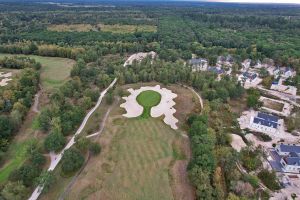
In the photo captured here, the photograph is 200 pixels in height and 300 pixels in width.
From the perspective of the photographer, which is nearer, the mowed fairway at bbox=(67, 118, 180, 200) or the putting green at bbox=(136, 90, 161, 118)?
the mowed fairway at bbox=(67, 118, 180, 200)

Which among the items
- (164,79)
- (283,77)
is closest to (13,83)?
(164,79)

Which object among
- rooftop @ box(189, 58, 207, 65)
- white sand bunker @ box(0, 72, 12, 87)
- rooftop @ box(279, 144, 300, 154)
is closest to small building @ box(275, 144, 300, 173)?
rooftop @ box(279, 144, 300, 154)

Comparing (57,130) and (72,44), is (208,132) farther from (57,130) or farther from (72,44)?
(72,44)

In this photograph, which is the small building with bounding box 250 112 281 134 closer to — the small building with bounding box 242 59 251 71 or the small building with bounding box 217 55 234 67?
the small building with bounding box 242 59 251 71

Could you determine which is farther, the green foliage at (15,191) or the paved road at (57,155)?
the paved road at (57,155)

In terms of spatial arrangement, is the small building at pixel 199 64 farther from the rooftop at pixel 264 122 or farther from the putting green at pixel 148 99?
the rooftop at pixel 264 122

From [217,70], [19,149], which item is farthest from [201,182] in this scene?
[217,70]

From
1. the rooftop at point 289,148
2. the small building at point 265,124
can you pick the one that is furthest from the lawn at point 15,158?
the small building at point 265,124
